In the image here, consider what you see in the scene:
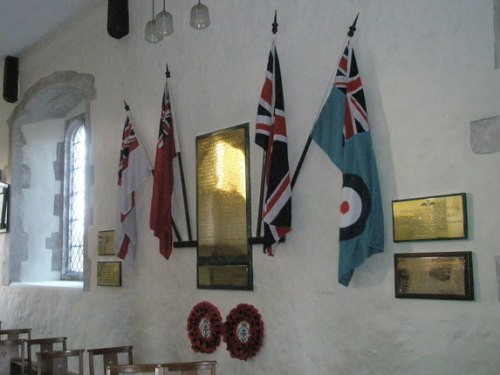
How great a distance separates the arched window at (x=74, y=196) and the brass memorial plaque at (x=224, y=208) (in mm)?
3558

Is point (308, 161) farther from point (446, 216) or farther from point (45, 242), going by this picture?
point (45, 242)

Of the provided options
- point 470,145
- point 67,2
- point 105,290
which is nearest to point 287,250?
point 470,145

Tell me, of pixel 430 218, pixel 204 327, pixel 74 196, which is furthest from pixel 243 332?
pixel 74 196

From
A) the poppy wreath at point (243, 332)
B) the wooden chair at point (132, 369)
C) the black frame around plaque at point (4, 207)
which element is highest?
the black frame around plaque at point (4, 207)

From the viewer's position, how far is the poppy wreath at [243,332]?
4.20 m

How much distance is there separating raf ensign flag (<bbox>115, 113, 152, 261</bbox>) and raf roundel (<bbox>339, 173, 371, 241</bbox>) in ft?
7.69

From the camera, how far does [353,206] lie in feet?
11.5

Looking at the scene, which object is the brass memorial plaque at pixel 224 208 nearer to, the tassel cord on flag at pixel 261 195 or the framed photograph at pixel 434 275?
the tassel cord on flag at pixel 261 195

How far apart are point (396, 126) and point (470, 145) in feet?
1.59

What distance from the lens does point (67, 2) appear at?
21.2ft

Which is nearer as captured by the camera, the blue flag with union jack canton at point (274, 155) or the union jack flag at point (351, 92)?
the union jack flag at point (351, 92)

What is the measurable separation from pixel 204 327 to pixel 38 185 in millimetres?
4517

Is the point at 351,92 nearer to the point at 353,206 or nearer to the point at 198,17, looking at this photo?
the point at 353,206

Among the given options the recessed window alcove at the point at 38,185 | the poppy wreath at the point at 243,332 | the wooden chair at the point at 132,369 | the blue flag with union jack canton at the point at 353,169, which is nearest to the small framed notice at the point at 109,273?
the poppy wreath at the point at 243,332
